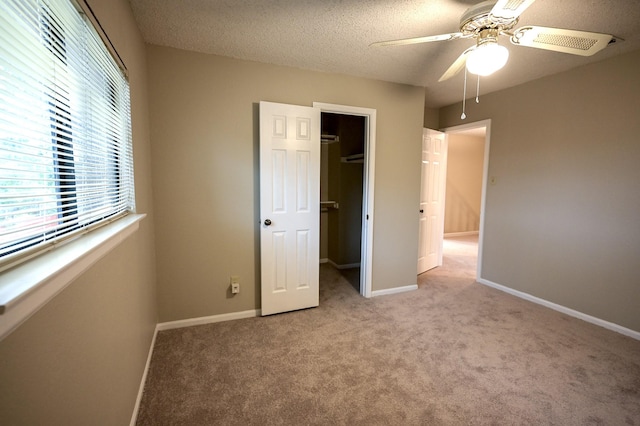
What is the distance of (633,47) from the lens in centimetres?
233

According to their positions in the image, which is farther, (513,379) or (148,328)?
(148,328)

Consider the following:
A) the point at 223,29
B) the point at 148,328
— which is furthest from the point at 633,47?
the point at 148,328

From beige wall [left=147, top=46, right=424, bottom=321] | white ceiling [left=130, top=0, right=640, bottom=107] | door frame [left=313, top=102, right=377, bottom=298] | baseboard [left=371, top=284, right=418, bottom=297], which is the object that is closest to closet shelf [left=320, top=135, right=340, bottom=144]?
door frame [left=313, top=102, right=377, bottom=298]

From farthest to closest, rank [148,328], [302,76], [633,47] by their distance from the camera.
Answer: [302,76] → [633,47] → [148,328]

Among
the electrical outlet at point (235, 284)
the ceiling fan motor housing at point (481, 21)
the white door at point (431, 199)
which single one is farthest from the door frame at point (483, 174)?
the electrical outlet at point (235, 284)

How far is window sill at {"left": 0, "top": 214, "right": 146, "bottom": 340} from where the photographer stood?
0.50m

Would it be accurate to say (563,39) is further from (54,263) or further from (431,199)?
(431,199)

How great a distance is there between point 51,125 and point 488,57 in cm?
193

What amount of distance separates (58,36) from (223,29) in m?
1.41

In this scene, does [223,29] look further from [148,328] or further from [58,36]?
[148,328]

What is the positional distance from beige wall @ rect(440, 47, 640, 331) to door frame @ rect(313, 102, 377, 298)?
166 cm

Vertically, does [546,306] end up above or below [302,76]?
below

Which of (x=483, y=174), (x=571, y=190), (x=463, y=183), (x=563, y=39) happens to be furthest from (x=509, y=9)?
(x=463, y=183)

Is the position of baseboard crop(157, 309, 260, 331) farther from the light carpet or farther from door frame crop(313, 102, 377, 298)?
door frame crop(313, 102, 377, 298)
